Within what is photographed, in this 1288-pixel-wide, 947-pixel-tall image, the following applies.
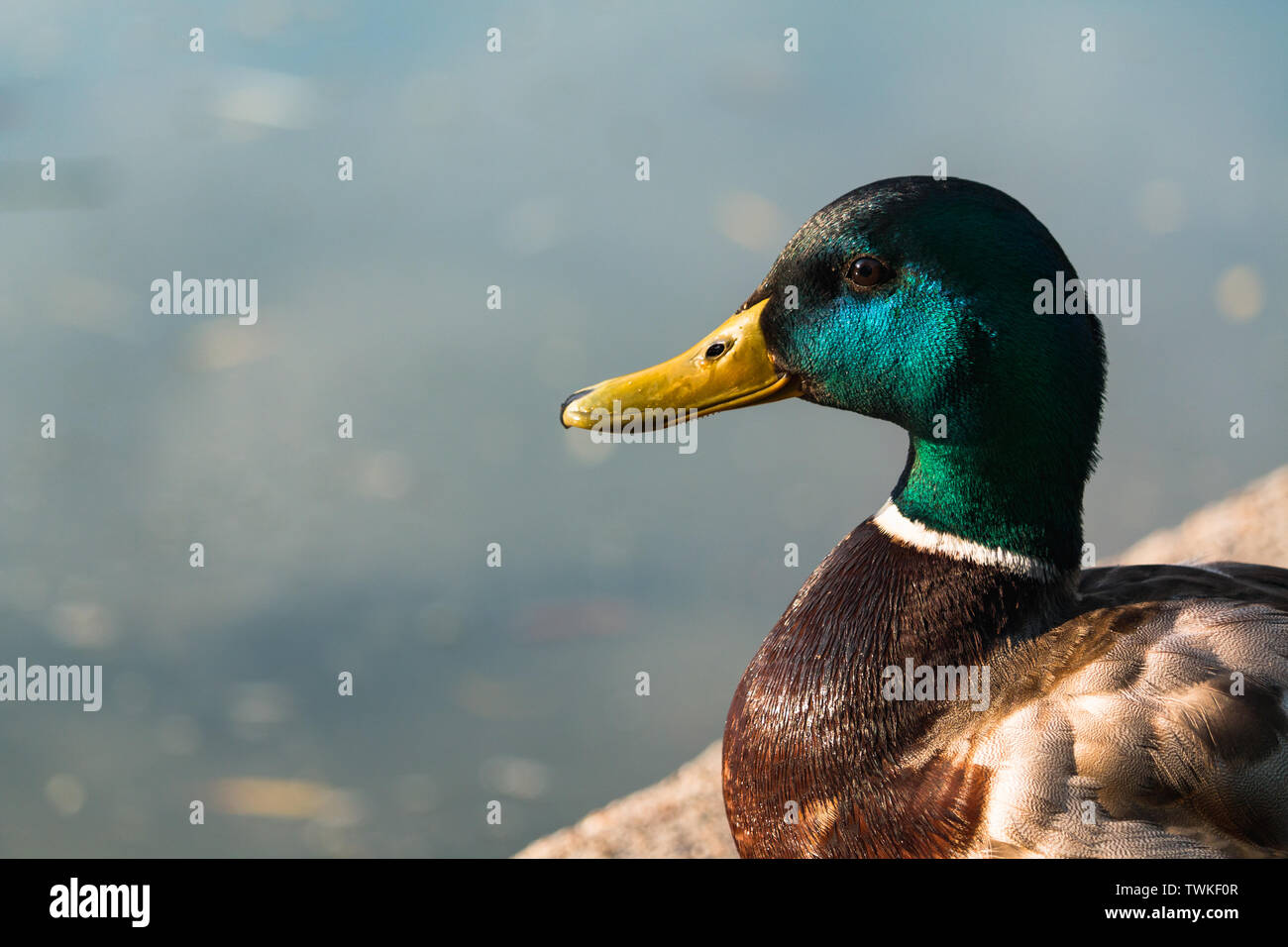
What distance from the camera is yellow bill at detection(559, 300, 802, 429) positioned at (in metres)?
1.94

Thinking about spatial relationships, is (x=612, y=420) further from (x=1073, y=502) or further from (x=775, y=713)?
(x=1073, y=502)

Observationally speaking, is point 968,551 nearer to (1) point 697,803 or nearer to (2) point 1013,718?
(2) point 1013,718

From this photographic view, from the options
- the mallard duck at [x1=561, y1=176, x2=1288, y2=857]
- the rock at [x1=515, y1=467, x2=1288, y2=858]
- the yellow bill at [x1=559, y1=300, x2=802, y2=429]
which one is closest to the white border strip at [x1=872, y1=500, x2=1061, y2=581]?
the mallard duck at [x1=561, y1=176, x2=1288, y2=857]

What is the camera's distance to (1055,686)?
1.70 metres

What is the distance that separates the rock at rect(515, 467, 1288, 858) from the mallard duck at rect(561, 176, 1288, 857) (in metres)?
1.34

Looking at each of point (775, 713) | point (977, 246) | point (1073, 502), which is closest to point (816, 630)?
point (775, 713)

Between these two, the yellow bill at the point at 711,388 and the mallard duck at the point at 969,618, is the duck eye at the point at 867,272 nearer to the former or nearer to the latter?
the mallard duck at the point at 969,618

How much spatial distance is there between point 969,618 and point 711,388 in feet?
1.80

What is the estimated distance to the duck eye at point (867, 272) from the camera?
1.80 meters

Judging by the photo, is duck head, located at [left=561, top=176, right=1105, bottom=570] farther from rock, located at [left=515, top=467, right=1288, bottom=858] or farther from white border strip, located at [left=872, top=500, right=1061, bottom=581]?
rock, located at [left=515, top=467, right=1288, bottom=858]

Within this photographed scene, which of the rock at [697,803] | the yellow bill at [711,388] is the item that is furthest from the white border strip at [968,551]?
the rock at [697,803]

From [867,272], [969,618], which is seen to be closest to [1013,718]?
[969,618]

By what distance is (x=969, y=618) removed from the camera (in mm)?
1792
